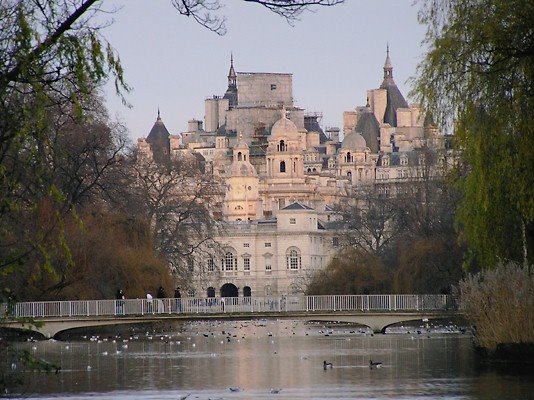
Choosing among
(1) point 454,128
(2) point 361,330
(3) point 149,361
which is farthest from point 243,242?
(1) point 454,128

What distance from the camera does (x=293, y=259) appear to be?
535 feet

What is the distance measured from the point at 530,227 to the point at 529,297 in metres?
1.49

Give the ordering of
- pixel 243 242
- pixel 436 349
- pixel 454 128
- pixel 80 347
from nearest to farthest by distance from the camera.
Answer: pixel 454 128, pixel 436 349, pixel 80 347, pixel 243 242

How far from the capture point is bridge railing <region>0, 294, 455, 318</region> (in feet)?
161

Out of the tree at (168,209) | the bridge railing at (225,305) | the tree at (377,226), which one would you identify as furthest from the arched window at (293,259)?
the bridge railing at (225,305)

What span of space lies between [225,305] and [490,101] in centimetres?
2812

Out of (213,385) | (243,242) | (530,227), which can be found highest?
(243,242)

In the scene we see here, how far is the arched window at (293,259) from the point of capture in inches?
6388

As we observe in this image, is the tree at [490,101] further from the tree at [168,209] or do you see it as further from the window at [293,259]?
the window at [293,259]

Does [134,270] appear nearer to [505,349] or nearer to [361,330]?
[361,330]

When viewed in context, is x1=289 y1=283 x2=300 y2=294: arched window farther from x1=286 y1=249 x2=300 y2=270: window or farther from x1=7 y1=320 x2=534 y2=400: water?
x1=7 y1=320 x2=534 y2=400: water

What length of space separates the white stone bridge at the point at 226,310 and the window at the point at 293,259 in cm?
10489

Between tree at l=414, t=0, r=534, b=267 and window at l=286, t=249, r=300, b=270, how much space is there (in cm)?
13096

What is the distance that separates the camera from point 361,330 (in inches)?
2373
